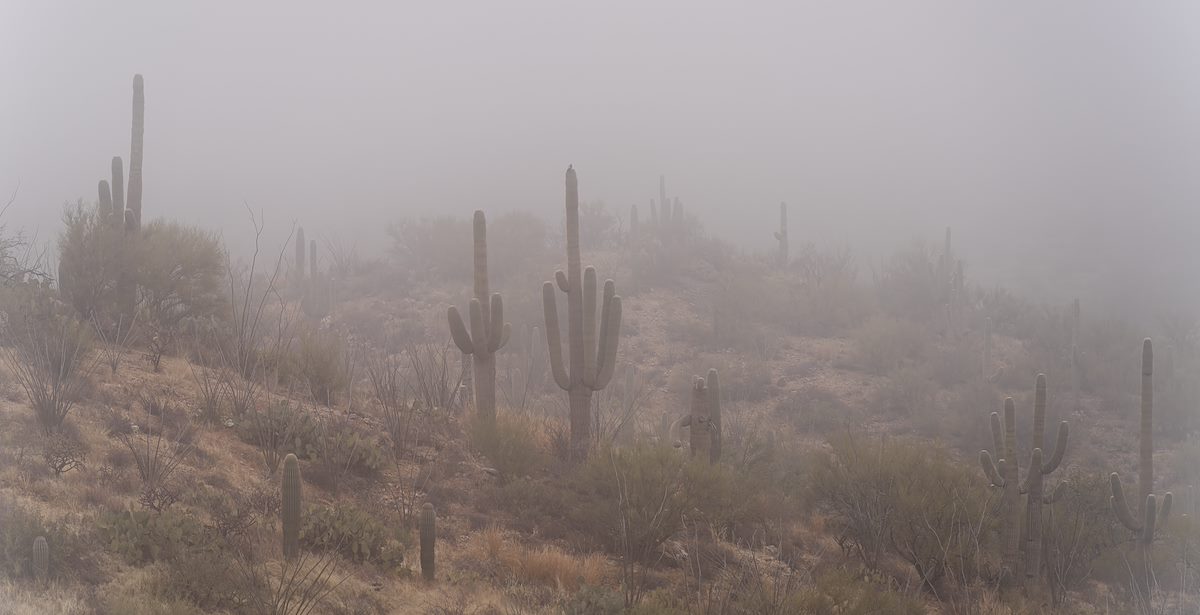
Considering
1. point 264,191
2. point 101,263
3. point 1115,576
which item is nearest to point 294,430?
point 101,263

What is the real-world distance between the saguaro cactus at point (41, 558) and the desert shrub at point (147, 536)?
0.70 m

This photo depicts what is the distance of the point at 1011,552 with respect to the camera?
1298 centimetres

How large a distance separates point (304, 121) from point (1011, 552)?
11879cm

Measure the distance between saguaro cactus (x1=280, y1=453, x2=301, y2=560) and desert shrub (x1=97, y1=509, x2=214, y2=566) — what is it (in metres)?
0.65

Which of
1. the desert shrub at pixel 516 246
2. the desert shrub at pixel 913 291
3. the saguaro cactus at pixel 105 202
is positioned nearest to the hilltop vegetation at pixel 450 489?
the saguaro cactus at pixel 105 202

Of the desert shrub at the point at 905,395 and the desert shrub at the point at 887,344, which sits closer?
the desert shrub at the point at 905,395

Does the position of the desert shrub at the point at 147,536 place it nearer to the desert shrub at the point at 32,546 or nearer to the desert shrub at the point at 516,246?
the desert shrub at the point at 32,546

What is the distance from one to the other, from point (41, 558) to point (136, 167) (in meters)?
11.2

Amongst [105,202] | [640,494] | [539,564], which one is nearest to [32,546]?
[539,564]

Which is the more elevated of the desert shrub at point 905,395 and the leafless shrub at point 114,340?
the leafless shrub at point 114,340

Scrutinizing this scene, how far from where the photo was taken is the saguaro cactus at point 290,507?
855 centimetres

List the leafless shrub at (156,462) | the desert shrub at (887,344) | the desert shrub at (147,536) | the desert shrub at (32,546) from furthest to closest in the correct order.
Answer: the desert shrub at (887,344) → the leafless shrub at (156,462) → the desert shrub at (147,536) → the desert shrub at (32,546)

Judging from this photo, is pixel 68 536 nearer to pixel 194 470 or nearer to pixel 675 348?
pixel 194 470

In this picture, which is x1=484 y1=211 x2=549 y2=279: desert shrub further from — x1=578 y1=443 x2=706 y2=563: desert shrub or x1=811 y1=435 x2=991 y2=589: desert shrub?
x1=578 y1=443 x2=706 y2=563: desert shrub
